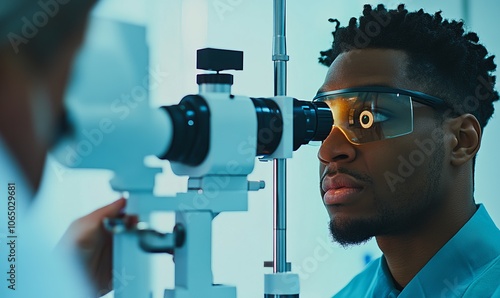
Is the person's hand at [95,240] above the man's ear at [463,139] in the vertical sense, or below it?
below

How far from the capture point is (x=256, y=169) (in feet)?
6.84

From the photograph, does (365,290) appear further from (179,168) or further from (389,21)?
(179,168)

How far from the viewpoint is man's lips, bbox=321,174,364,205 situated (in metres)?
1.43

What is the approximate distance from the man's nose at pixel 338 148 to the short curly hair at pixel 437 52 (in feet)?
0.61

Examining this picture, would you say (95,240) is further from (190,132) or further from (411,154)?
(411,154)

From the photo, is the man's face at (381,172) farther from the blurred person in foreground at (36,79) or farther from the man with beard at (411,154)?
the blurred person in foreground at (36,79)

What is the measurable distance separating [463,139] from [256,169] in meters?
0.72

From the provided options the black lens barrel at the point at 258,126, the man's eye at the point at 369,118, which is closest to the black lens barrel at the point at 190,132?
the black lens barrel at the point at 258,126

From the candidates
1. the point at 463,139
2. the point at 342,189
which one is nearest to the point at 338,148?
the point at 342,189

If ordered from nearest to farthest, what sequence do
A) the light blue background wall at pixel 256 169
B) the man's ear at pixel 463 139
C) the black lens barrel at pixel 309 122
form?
the black lens barrel at pixel 309 122
the man's ear at pixel 463 139
the light blue background wall at pixel 256 169

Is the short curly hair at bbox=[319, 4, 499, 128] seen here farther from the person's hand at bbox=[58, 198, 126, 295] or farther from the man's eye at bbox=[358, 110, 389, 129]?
the person's hand at bbox=[58, 198, 126, 295]

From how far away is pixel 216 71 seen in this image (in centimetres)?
98

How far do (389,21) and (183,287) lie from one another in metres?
0.86

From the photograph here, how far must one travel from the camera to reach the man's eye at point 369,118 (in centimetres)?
137
